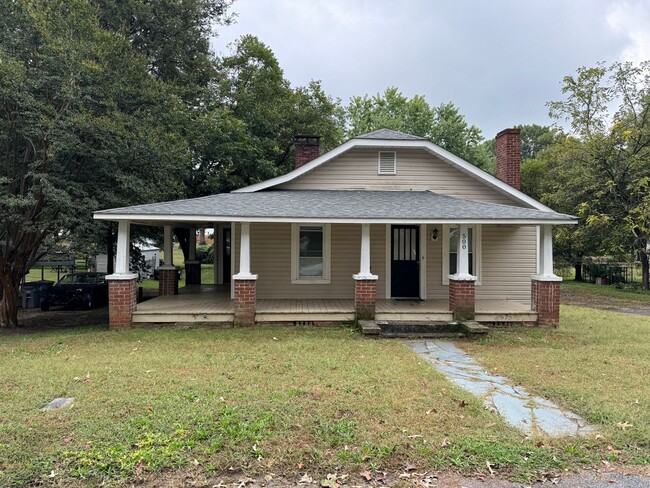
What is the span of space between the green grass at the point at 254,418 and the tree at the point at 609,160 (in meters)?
14.5

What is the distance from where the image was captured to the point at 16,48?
886 cm

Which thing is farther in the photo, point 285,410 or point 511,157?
point 511,157

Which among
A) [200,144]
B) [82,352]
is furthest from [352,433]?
[200,144]

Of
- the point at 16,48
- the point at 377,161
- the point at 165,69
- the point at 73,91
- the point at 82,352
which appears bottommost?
the point at 82,352

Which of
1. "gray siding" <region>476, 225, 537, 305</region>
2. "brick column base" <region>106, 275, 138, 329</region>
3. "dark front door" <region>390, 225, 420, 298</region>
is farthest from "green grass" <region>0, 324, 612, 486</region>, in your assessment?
"gray siding" <region>476, 225, 537, 305</region>

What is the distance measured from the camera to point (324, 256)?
412 inches

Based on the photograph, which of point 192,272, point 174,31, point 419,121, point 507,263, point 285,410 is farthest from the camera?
point 419,121

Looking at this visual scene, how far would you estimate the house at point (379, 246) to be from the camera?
27.9 ft

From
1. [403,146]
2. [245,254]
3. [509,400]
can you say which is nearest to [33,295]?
[245,254]

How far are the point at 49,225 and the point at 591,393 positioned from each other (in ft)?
35.1

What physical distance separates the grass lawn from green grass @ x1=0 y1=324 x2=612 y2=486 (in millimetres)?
16

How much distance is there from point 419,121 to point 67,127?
25644 mm

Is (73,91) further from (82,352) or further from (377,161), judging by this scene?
(377,161)

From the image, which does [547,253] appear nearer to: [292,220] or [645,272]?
[292,220]
